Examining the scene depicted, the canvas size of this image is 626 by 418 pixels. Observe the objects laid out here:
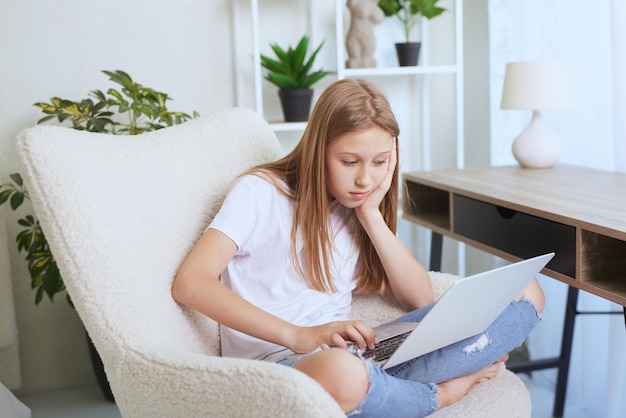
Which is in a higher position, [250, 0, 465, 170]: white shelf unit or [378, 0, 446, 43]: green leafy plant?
[378, 0, 446, 43]: green leafy plant

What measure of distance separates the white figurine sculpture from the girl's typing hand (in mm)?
1259

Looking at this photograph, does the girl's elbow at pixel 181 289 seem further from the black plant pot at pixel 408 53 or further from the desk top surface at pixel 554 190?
the black plant pot at pixel 408 53

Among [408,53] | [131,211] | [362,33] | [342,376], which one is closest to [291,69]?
[362,33]

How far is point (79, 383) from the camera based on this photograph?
2359 millimetres

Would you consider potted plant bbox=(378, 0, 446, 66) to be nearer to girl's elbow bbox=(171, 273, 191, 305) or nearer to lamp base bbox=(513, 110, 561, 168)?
lamp base bbox=(513, 110, 561, 168)

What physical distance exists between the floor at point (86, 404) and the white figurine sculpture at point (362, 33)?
108cm

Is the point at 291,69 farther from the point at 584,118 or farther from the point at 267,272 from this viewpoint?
the point at 267,272

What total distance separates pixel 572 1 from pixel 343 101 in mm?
981

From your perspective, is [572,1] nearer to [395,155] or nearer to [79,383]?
[395,155]

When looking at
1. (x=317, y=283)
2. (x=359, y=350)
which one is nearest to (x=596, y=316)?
(x=317, y=283)

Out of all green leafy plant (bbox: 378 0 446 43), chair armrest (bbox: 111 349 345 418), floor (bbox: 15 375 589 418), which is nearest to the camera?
chair armrest (bbox: 111 349 345 418)

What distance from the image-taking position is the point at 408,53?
7.69 ft

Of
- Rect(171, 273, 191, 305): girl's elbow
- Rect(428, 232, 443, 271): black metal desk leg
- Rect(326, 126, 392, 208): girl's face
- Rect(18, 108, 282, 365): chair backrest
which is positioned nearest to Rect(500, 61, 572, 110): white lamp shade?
Rect(428, 232, 443, 271): black metal desk leg

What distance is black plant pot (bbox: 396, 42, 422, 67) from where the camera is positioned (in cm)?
233
